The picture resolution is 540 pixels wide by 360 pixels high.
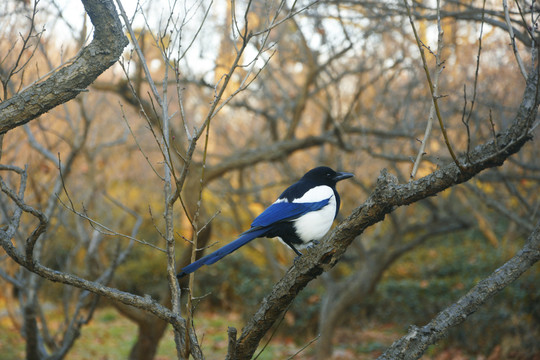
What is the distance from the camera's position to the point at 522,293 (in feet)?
24.8

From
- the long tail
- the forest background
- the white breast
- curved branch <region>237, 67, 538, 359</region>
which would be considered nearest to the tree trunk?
the forest background

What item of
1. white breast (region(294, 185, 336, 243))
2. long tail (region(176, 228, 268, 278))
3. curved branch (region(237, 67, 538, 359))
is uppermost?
white breast (region(294, 185, 336, 243))

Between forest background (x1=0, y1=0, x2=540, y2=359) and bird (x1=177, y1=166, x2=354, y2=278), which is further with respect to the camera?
bird (x1=177, y1=166, x2=354, y2=278)

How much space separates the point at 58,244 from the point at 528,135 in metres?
9.17

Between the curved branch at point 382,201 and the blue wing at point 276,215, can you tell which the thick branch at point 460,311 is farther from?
the blue wing at point 276,215

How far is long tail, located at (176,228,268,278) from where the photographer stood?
7.31ft

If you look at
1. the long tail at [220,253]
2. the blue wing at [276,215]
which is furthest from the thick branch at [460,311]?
the blue wing at [276,215]

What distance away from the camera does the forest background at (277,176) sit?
2.10 metres

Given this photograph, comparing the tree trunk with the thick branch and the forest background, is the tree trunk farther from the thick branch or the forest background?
the thick branch

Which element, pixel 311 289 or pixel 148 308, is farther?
pixel 311 289

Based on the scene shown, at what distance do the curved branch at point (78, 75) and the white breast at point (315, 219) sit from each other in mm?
1657

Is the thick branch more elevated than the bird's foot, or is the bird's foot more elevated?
the bird's foot

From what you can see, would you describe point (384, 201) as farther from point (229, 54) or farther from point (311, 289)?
point (311, 289)

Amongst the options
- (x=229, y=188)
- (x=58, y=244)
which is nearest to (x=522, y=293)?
(x=229, y=188)
